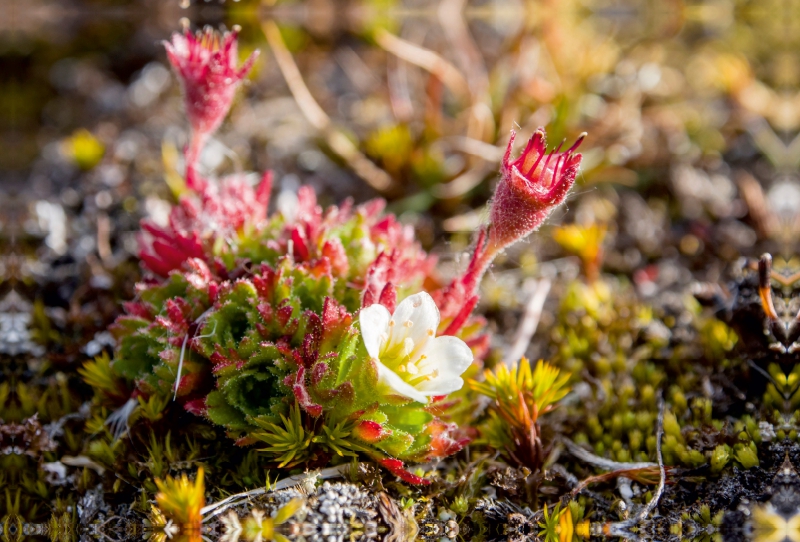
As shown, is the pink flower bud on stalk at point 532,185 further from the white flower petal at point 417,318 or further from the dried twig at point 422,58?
the dried twig at point 422,58

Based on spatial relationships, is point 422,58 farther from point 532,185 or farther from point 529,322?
point 532,185

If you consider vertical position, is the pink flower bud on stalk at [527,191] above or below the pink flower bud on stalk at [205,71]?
below

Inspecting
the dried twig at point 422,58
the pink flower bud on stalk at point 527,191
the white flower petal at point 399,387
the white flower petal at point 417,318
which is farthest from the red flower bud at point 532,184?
the dried twig at point 422,58

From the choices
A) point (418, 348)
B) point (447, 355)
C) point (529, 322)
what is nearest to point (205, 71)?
point (418, 348)

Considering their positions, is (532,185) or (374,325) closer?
(374,325)

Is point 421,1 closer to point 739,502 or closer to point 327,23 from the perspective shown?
point 327,23
